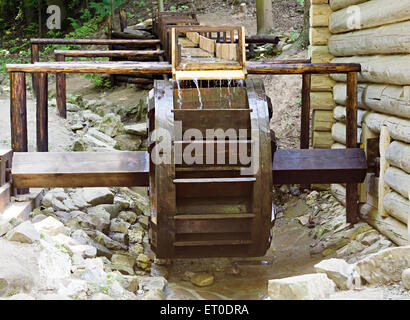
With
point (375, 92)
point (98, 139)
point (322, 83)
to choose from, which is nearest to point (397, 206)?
point (375, 92)

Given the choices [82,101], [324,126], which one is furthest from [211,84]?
[82,101]

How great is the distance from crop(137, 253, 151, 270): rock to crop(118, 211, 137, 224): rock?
1.02 meters

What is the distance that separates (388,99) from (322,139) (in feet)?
7.87

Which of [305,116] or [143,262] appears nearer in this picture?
[143,262]

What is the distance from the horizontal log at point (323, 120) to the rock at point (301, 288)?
4.51m

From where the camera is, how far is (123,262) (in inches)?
217

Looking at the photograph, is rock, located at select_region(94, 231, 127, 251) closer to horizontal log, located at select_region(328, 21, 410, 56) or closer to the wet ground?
the wet ground

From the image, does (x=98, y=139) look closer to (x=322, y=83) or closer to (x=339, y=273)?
(x=322, y=83)

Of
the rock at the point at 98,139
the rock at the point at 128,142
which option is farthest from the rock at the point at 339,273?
the rock at the point at 128,142

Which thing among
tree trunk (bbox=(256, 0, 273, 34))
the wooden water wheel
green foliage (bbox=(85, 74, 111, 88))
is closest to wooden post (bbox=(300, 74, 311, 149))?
the wooden water wheel

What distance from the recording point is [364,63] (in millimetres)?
6188

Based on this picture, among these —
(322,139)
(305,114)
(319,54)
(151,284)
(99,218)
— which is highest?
(319,54)

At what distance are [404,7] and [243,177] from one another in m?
2.11
